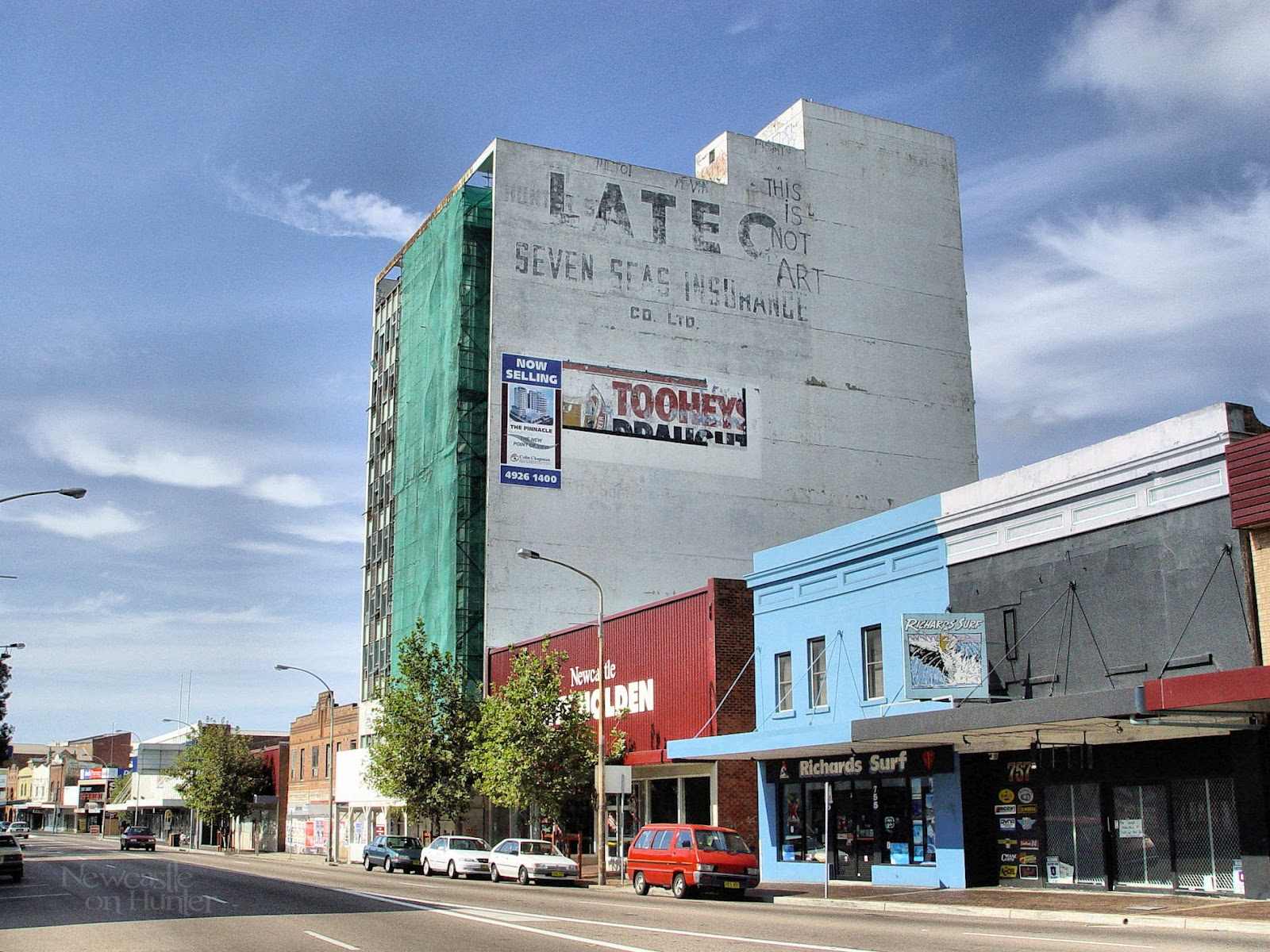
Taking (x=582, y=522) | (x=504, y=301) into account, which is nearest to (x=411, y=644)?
(x=582, y=522)

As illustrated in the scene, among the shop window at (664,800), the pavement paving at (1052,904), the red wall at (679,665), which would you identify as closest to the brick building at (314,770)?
the red wall at (679,665)

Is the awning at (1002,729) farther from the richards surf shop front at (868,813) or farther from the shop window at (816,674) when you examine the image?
the shop window at (816,674)

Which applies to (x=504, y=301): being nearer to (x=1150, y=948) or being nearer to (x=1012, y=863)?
(x=1012, y=863)

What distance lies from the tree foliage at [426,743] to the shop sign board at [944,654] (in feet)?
75.5

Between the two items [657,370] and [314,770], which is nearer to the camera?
[657,370]

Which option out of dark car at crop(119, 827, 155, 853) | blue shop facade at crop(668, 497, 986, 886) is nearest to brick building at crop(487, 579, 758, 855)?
blue shop facade at crop(668, 497, 986, 886)

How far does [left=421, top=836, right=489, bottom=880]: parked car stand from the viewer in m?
40.7

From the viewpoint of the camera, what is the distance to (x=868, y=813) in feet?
103

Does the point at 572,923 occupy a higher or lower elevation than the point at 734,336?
lower

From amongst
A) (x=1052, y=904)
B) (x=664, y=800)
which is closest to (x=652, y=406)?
(x=664, y=800)

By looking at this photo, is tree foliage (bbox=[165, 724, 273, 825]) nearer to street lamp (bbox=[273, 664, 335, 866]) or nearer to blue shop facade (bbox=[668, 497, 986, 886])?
street lamp (bbox=[273, 664, 335, 866])

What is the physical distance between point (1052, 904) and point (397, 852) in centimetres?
2872

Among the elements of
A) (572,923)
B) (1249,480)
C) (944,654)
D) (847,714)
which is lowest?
(572,923)

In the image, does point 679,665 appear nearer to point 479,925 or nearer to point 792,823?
point 792,823
